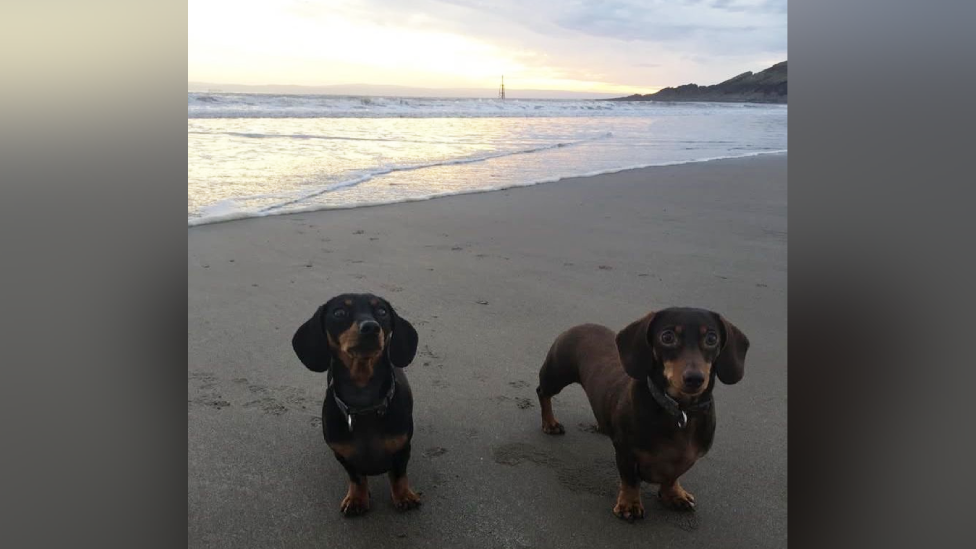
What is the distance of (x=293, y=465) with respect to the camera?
2.46m

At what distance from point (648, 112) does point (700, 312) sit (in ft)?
87.2

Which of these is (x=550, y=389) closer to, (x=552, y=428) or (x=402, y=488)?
(x=552, y=428)

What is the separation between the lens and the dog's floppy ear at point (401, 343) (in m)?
2.16

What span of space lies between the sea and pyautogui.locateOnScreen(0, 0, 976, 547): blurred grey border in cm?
29

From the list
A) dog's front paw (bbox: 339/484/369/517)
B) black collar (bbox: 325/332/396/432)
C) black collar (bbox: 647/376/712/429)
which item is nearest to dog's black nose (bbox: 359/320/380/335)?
black collar (bbox: 325/332/396/432)

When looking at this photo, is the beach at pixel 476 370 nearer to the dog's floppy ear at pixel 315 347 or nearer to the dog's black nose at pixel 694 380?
the dog's floppy ear at pixel 315 347

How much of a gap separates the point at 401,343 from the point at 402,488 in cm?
46

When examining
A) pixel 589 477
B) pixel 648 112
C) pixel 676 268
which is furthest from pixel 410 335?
pixel 648 112

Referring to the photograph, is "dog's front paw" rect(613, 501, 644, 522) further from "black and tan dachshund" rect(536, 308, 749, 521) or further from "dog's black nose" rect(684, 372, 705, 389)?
"dog's black nose" rect(684, 372, 705, 389)

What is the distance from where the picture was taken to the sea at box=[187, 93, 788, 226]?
7.27m

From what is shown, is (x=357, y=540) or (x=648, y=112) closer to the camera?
(x=357, y=540)

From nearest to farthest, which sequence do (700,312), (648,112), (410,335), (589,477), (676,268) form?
(700,312) → (410,335) → (589,477) → (676,268) → (648,112)
